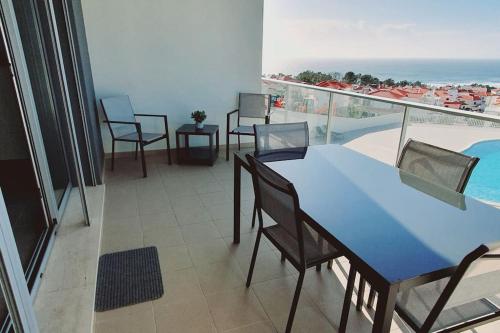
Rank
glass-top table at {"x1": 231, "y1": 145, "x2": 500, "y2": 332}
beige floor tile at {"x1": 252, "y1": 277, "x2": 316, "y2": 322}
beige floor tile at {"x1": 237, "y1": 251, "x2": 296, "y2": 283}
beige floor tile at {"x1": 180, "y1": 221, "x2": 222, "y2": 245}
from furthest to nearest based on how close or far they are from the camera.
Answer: beige floor tile at {"x1": 180, "y1": 221, "x2": 222, "y2": 245}
beige floor tile at {"x1": 237, "y1": 251, "x2": 296, "y2": 283}
beige floor tile at {"x1": 252, "y1": 277, "x2": 316, "y2": 322}
glass-top table at {"x1": 231, "y1": 145, "x2": 500, "y2": 332}

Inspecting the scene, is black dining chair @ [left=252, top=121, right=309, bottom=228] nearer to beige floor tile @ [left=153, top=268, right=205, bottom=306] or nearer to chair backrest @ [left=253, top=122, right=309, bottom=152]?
chair backrest @ [left=253, top=122, right=309, bottom=152]

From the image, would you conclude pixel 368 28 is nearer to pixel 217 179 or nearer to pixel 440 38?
pixel 440 38

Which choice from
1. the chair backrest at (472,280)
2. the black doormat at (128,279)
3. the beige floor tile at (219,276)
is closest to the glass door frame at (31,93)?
the black doormat at (128,279)

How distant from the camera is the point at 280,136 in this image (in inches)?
92.3

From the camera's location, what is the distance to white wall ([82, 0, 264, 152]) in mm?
3812

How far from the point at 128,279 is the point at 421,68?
22.0 ft

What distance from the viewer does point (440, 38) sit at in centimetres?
786

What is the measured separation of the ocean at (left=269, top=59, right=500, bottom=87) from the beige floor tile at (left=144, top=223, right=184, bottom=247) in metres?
4.09

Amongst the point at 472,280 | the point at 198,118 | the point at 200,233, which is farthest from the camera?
the point at 198,118

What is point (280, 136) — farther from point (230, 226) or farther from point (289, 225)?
point (289, 225)

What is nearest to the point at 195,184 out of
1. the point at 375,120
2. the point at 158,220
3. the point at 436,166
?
the point at 158,220

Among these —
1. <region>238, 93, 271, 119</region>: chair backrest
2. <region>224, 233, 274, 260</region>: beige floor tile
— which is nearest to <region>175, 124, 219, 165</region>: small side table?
<region>238, 93, 271, 119</region>: chair backrest

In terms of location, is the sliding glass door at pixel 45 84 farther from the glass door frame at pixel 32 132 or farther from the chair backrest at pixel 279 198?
the chair backrest at pixel 279 198

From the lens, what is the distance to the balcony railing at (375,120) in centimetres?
278
